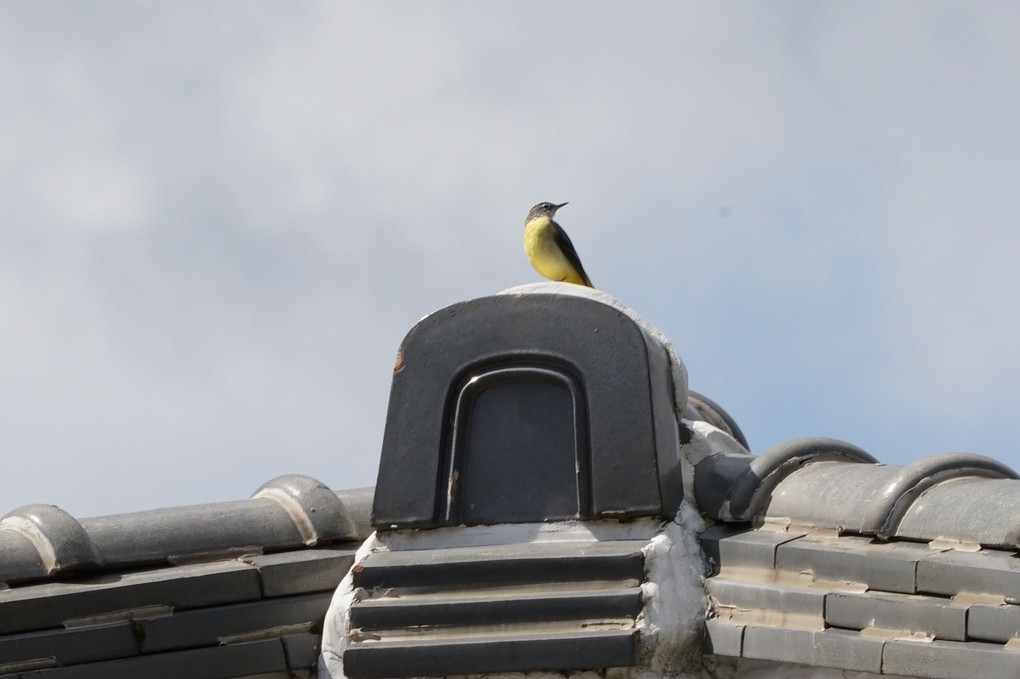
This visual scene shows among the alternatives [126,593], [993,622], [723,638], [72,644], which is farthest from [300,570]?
[993,622]

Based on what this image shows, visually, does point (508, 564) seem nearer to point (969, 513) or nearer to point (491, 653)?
point (491, 653)

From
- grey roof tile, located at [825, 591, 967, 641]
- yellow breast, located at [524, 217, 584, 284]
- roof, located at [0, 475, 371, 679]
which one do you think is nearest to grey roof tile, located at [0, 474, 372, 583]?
roof, located at [0, 475, 371, 679]

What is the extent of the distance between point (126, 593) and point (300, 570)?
614 mm

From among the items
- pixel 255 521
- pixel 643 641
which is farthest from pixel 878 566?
pixel 255 521

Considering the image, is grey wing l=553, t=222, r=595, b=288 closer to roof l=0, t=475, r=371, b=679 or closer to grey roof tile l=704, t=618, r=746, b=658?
roof l=0, t=475, r=371, b=679

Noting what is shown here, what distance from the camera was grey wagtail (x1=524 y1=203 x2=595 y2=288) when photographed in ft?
32.1

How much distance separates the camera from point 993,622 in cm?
405

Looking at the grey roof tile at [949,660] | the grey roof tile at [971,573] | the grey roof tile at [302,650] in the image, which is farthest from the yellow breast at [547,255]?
the grey roof tile at [949,660]

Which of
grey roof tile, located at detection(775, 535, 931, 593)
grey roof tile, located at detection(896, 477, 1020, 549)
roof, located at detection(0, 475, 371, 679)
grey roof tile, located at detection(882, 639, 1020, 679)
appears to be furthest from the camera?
roof, located at detection(0, 475, 371, 679)

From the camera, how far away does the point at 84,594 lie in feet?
16.2

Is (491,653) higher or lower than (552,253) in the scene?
lower

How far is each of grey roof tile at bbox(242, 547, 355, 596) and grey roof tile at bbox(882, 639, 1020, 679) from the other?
2.01 m

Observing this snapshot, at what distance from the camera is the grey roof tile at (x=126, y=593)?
15.9ft

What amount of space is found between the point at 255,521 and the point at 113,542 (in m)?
0.51
